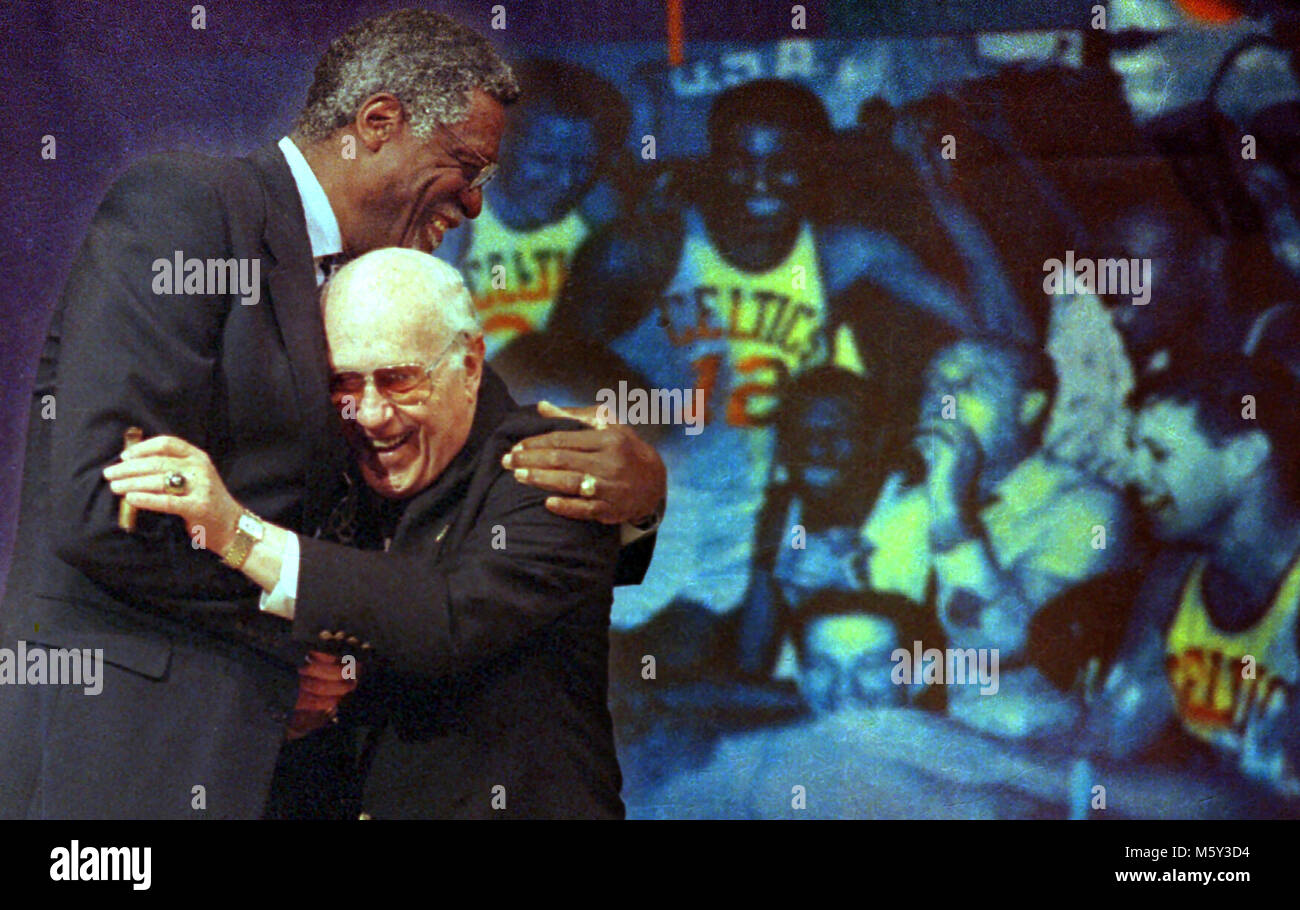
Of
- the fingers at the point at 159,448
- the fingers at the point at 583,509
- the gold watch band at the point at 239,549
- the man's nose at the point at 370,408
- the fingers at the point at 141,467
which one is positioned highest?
the man's nose at the point at 370,408

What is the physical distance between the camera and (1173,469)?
463 centimetres

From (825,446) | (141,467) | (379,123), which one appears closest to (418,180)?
(379,123)

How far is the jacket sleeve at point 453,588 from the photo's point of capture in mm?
4004

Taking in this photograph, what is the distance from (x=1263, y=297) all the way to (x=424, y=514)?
243 centimetres

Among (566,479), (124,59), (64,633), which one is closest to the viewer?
(64,633)

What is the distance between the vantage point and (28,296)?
4383 mm

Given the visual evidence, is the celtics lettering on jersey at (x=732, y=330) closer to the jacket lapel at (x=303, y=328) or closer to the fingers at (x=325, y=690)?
the jacket lapel at (x=303, y=328)

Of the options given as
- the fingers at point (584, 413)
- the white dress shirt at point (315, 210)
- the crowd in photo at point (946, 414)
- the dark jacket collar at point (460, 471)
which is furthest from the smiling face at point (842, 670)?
the white dress shirt at point (315, 210)

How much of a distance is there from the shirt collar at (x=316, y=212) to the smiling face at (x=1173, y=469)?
7.40 ft

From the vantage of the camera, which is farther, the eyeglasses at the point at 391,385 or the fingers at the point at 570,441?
the fingers at the point at 570,441

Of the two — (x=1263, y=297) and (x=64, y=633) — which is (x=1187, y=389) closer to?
(x=1263, y=297)

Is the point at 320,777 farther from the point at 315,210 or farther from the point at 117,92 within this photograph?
the point at 117,92
